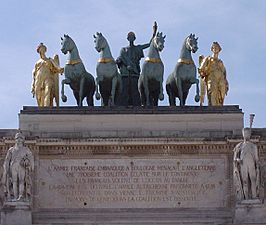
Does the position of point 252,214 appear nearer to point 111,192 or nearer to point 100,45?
point 111,192

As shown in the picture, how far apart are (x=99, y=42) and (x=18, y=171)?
19.2 ft

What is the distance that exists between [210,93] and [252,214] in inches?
203

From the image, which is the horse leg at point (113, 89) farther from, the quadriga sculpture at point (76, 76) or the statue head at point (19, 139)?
the statue head at point (19, 139)

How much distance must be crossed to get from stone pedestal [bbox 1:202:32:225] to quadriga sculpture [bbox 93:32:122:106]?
5.04m

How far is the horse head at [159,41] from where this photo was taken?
38.9 meters

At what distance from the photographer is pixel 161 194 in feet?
121

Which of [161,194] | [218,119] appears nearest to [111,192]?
[161,194]

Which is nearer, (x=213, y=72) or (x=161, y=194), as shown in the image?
(x=161, y=194)

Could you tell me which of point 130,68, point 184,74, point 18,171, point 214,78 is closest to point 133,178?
point 18,171

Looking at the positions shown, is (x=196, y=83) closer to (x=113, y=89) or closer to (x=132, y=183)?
(x=113, y=89)

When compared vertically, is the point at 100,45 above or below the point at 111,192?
above

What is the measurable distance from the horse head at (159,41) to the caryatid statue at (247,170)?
445cm

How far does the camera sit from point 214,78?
39344 mm

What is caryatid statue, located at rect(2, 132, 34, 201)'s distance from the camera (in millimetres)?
35844
